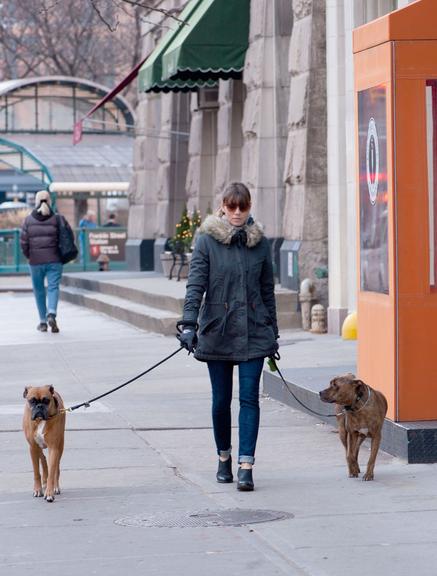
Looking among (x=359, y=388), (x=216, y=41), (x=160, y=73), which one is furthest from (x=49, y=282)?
(x=359, y=388)

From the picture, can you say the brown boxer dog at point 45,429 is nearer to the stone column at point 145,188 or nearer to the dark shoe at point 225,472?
the dark shoe at point 225,472

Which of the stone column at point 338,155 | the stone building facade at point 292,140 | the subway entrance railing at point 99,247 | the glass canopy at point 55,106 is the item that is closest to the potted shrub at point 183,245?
the stone building facade at point 292,140

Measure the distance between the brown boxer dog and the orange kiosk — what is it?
230 cm

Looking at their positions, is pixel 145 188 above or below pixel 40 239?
above

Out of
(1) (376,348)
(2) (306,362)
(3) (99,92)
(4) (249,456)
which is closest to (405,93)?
(1) (376,348)

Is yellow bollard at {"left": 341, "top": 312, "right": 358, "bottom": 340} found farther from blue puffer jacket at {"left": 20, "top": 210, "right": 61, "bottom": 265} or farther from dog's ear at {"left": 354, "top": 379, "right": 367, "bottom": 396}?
dog's ear at {"left": 354, "top": 379, "right": 367, "bottom": 396}

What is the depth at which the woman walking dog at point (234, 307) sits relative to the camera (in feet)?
27.5

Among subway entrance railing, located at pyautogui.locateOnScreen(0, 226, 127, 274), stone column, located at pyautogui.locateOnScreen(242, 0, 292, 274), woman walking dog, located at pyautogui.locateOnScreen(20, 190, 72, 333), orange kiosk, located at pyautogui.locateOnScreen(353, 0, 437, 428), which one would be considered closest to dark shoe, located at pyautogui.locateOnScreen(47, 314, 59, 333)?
woman walking dog, located at pyautogui.locateOnScreen(20, 190, 72, 333)

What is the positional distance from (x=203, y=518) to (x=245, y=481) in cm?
87

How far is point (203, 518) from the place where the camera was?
7.51m

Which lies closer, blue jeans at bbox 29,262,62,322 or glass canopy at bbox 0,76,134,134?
blue jeans at bbox 29,262,62,322

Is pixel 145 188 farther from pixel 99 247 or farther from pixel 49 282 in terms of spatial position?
pixel 49 282

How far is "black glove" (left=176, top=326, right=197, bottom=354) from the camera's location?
8.27m

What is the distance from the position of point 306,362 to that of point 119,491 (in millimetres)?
5953
